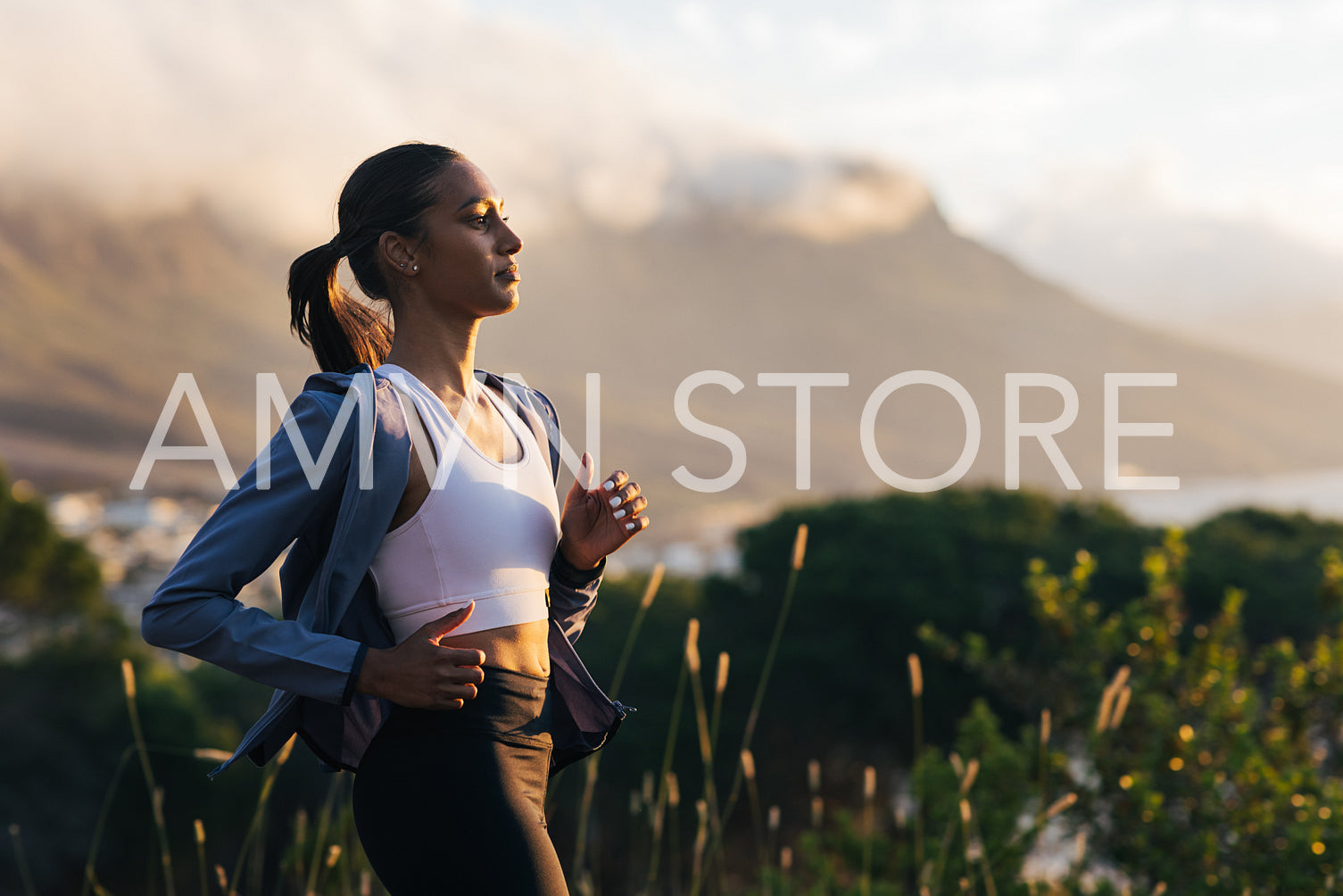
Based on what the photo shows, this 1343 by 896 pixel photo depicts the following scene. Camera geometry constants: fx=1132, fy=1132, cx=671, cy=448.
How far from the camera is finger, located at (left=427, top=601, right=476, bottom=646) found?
145cm

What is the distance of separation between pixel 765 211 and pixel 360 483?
6647 inches

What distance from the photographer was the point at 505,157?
15125 cm

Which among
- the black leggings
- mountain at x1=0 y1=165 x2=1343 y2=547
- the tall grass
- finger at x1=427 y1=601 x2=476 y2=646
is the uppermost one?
mountain at x1=0 y1=165 x2=1343 y2=547

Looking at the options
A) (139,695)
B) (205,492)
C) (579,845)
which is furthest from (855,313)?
(579,845)

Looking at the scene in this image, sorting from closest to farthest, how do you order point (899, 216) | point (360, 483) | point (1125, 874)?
point (360, 483)
point (1125, 874)
point (899, 216)

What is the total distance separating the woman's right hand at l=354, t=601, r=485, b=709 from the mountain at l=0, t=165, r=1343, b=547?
8708 centimetres

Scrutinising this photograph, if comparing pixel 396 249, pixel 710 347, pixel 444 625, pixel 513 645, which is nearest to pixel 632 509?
pixel 513 645

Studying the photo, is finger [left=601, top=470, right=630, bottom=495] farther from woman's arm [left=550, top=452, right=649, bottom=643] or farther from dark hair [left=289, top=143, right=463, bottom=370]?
dark hair [left=289, top=143, right=463, bottom=370]

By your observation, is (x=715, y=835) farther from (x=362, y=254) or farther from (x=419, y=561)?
Answer: (x=362, y=254)

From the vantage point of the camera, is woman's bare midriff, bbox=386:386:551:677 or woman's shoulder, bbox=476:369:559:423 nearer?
woman's bare midriff, bbox=386:386:551:677

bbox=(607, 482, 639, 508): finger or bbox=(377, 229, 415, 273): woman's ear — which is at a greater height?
bbox=(377, 229, 415, 273): woman's ear

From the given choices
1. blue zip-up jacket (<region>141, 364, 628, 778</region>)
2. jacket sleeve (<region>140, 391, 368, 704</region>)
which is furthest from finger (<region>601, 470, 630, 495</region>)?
jacket sleeve (<region>140, 391, 368, 704</region>)

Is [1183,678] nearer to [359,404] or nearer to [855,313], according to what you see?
[359,404]

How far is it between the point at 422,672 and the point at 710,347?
14025 cm
